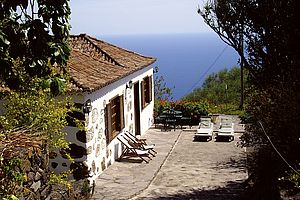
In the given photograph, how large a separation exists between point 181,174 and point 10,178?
8.39 meters

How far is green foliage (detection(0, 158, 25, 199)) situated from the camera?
18.6ft

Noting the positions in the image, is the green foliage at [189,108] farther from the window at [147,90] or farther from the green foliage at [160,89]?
the green foliage at [160,89]

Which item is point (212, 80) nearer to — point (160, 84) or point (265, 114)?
point (160, 84)

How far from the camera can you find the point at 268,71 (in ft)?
37.0

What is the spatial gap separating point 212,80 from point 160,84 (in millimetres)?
16585

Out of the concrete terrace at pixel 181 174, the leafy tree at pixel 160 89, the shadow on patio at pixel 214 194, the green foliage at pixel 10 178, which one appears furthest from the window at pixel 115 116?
the leafy tree at pixel 160 89

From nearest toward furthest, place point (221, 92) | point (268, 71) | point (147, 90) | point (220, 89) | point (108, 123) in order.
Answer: point (268, 71) < point (108, 123) < point (147, 90) < point (221, 92) < point (220, 89)

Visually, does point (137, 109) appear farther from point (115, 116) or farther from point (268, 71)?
point (268, 71)

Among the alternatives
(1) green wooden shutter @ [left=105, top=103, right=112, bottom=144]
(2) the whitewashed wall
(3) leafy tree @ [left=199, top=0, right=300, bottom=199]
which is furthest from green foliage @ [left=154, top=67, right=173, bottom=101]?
(3) leafy tree @ [left=199, top=0, right=300, bottom=199]

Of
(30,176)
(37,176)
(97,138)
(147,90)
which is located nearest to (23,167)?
(30,176)

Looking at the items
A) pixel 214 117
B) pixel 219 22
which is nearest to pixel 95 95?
pixel 219 22

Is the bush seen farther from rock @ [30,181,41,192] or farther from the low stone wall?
rock @ [30,181,41,192]

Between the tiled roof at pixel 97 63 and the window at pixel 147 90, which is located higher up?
the tiled roof at pixel 97 63

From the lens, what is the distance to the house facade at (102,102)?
1234cm
